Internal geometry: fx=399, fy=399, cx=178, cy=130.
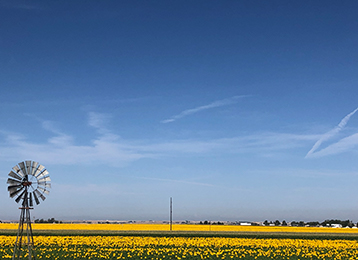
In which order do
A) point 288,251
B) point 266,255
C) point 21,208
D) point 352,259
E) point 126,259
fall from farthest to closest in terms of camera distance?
point 288,251, point 266,255, point 352,259, point 126,259, point 21,208

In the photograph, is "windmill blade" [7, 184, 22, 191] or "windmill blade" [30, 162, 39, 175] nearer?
"windmill blade" [7, 184, 22, 191]

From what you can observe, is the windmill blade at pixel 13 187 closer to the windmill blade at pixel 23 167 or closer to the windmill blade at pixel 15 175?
the windmill blade at pixel 15 175

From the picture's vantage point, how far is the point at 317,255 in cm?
3164

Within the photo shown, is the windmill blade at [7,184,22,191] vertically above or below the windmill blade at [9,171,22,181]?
below

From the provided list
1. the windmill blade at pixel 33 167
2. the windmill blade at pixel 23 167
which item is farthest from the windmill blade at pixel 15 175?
the windmill blade at pixel 33 167

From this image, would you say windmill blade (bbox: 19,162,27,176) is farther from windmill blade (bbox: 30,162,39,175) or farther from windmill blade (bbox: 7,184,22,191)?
windmill blade (bbox: 7,184,22,191)

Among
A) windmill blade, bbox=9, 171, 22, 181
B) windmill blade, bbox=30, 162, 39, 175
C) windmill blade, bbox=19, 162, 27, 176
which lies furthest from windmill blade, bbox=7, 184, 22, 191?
windmill blade, bbox=30, 162, 39, 175

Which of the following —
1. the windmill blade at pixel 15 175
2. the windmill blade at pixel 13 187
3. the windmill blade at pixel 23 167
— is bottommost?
the windmill blade at pixel 13 187

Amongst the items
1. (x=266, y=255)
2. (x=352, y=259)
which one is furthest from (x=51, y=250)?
(x=352, y=259)

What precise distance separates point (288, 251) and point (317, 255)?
2.59 meters

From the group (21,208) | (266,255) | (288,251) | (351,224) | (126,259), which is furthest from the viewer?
(351,224)

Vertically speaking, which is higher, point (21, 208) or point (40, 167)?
point (40, 167)

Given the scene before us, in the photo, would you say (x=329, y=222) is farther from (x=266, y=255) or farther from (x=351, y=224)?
(x=266, y=255)

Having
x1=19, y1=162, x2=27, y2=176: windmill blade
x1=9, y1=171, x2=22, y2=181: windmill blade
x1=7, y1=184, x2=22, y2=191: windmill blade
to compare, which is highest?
x1=19, y1=162, x2=27, y2=176: windmill blade
